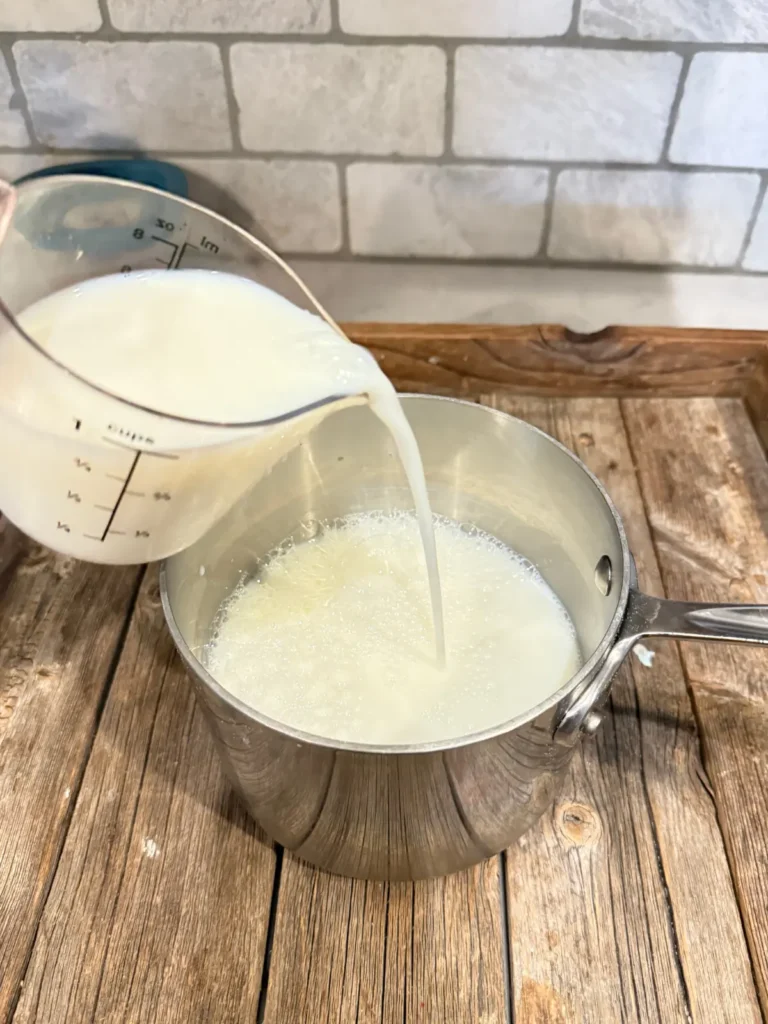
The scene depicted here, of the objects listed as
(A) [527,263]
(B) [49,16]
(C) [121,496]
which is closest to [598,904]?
(C) [121,496]

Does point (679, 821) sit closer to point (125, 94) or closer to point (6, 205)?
point (6, 205)

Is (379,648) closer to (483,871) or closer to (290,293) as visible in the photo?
(483,871)

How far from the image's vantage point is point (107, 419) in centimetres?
45

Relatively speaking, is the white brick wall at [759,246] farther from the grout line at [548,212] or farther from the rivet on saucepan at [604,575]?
the rivet on saucepan at [604,575]

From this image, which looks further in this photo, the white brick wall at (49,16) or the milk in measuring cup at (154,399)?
the white brick wall at (49,16)

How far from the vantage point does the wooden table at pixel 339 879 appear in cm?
57

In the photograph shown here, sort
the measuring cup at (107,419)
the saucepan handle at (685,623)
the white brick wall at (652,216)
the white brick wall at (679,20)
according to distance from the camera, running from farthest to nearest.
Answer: the white brick wall at (652,216), the white brick wall at (679,20), the saucepan handle at (685,623), the measuring cup at (107,419)

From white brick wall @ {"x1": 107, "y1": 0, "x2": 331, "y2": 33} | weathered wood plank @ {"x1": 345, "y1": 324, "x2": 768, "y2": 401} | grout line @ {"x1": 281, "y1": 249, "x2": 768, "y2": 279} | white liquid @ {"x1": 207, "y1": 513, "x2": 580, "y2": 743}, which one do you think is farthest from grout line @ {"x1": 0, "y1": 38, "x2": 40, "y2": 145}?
white liquid @ {"x1": 207, "y1": 513, "x2": 580, "y2": 743}

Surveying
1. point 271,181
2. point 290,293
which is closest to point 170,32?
point 271,181

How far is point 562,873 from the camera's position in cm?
64

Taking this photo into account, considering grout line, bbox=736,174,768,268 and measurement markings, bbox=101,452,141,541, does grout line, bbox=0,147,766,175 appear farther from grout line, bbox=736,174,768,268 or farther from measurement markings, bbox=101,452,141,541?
measurement markings, bbox=101,452,141,541

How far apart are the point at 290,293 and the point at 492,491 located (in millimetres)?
277

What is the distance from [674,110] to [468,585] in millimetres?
500

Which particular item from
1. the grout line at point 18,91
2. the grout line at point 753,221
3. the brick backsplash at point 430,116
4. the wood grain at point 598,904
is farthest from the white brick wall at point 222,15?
the wood grain at point 598,904
